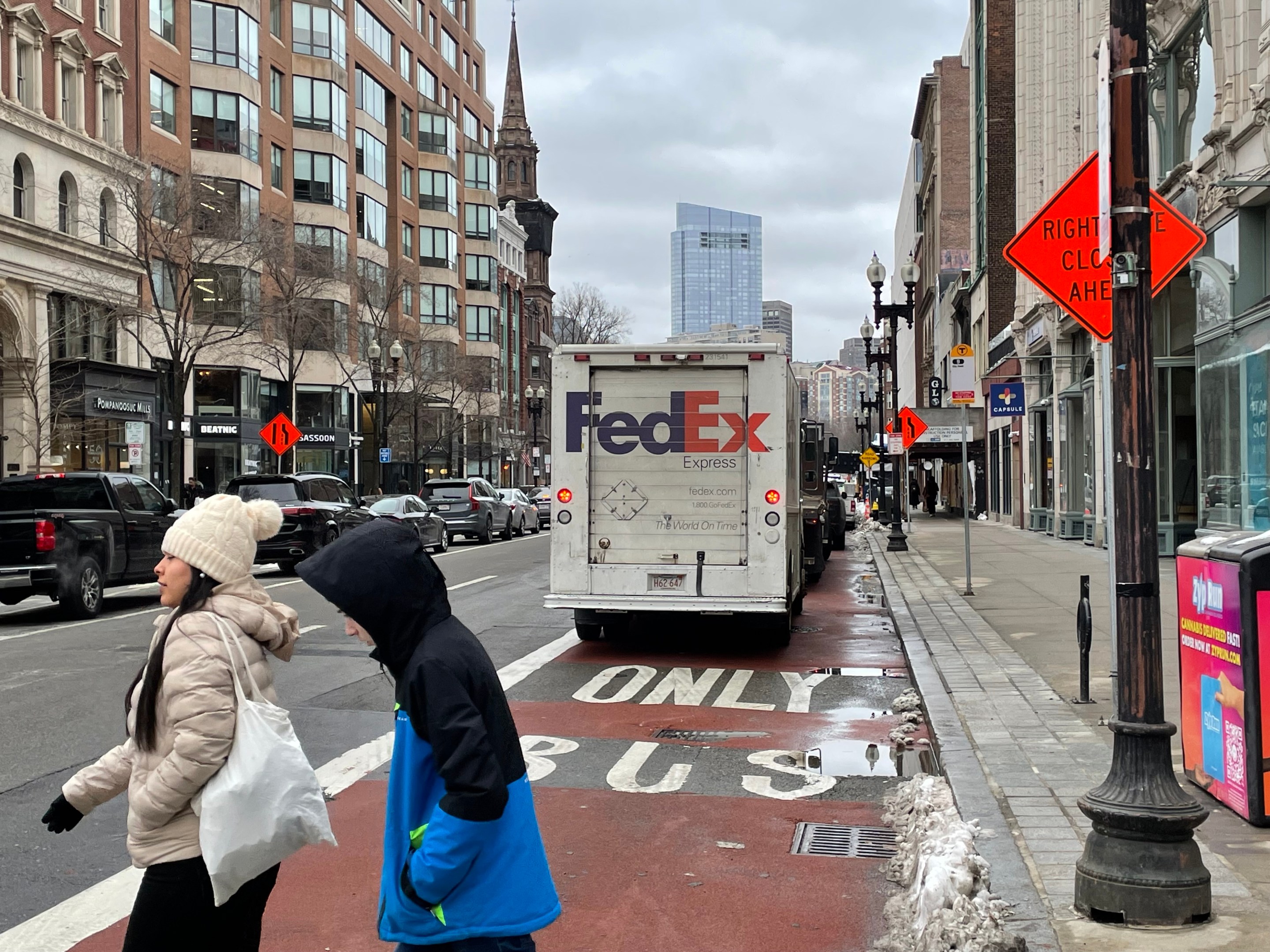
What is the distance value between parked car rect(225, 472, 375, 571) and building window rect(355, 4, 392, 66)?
4219 cm

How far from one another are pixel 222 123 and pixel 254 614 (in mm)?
47345

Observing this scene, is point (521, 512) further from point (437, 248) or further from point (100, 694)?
point (437, 248)

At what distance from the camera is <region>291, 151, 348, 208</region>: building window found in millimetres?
54062

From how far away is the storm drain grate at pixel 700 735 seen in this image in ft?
30.4

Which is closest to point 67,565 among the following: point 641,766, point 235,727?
point 641,766

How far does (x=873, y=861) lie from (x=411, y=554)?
3.98 metres

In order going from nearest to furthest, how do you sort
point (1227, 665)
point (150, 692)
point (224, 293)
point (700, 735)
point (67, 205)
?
1. point (150, 692)
2. point (1227, 665)
3. point (700, 735)
4. point (67, 205)
5. point (224, 293)

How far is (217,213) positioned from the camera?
34688 millimetres

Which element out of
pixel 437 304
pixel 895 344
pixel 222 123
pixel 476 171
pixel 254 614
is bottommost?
pixel 254 614

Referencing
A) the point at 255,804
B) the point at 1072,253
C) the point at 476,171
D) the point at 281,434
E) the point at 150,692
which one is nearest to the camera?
the point at 255,804

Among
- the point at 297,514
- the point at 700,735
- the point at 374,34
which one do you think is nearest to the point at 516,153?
the point at 374,34

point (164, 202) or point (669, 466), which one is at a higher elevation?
point (164, 202)

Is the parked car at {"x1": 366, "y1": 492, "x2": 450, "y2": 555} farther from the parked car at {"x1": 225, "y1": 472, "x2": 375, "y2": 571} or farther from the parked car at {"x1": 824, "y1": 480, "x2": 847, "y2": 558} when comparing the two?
the parked car at {"x1": 824, "y1": 480, "x2": 847, "y2": 558}

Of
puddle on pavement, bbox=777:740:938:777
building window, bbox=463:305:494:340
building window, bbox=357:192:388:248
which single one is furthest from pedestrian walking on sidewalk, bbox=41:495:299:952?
building window, bbox=463:305:494:340
